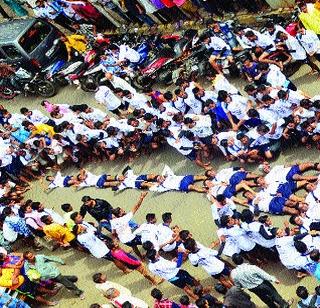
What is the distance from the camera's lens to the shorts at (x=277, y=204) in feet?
42.7

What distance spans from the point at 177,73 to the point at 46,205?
3944mm

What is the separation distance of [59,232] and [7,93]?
→ 7.61 m

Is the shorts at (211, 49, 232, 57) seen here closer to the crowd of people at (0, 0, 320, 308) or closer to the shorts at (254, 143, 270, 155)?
the crowd of people at (0, 0, 320, 308)

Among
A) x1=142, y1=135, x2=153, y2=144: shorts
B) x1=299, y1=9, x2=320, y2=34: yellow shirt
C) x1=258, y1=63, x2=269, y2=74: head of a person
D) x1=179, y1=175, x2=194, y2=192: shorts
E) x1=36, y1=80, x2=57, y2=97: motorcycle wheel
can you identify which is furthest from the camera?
x1=36, y1=80, x2=57, y2=97: motorcycle wheel

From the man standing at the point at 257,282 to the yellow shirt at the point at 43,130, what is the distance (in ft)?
22.1

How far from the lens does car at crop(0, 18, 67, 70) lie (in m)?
20.0

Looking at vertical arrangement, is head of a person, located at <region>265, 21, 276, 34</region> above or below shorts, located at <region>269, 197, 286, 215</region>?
above

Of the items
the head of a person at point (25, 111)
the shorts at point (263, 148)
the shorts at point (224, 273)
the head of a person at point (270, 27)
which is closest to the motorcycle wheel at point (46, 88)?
the head of a person at point (25, 111)

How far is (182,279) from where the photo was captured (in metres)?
12.4

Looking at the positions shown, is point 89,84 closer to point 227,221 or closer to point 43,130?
point 43,130

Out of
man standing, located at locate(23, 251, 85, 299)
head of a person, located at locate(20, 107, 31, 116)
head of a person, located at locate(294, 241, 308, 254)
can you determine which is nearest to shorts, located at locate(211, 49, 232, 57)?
head of a person, located at locate(20, 107, 31, 116)

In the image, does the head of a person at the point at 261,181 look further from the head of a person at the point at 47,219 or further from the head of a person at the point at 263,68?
the head of a person at the point at 47,219

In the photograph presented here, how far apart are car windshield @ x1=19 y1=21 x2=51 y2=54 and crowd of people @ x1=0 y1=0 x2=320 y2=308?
9.18 ft

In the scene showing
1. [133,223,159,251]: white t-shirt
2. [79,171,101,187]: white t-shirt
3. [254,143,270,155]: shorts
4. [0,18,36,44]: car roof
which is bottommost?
[79,171,101,187]: white t-shirt
